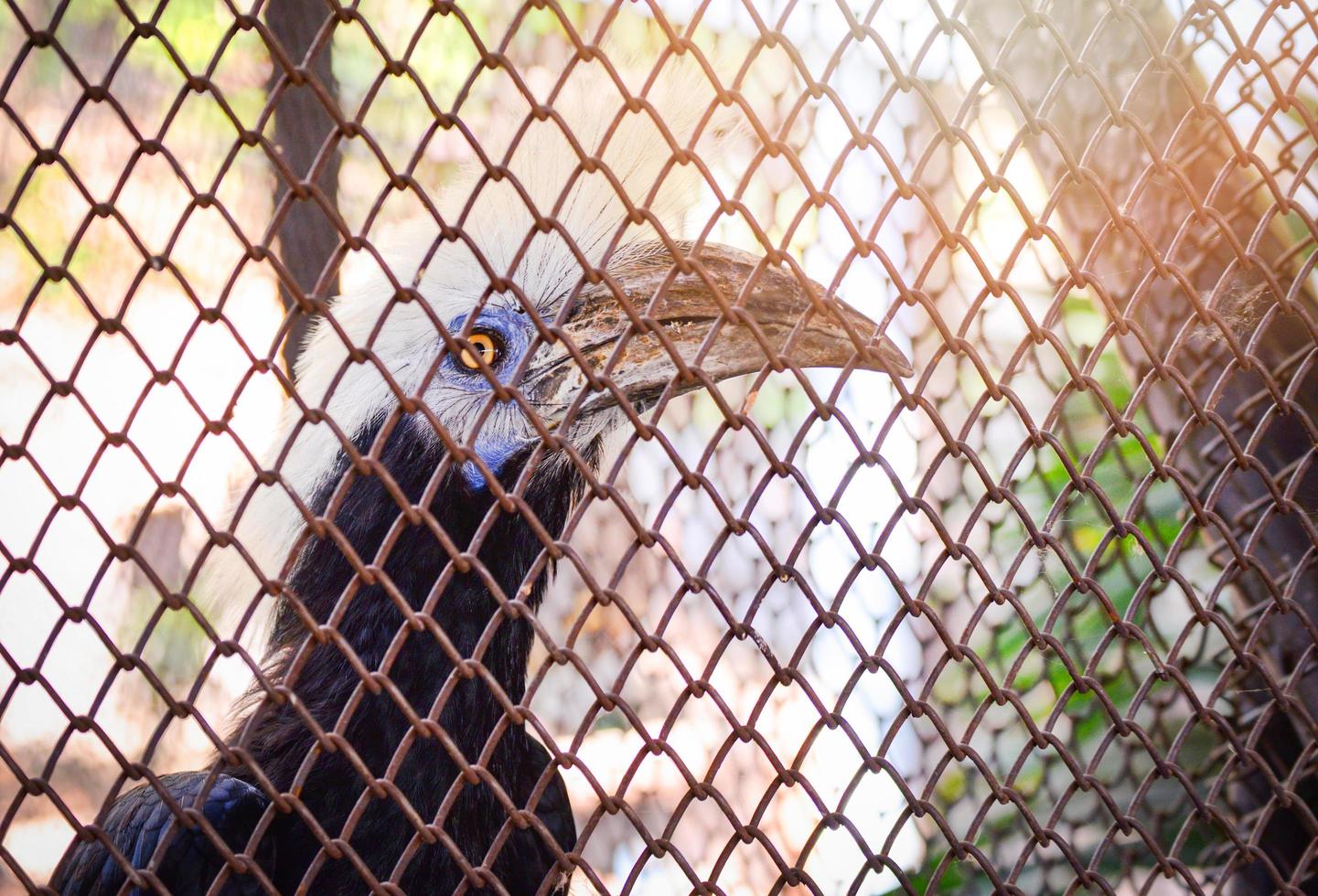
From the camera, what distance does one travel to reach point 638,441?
4.09 feet

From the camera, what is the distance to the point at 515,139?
103cm

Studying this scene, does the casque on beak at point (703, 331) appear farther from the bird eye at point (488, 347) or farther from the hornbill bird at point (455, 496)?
the bird eye at point (488, 347)

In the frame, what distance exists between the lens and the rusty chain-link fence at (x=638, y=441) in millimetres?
1055

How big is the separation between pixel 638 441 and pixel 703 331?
31 cm

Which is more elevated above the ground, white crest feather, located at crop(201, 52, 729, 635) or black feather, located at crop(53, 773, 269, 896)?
white crest feather, located at crop(201, 52, 729, 635)

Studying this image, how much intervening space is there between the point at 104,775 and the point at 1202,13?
253 centimetres

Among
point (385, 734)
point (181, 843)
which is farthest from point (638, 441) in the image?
point (181, 843)

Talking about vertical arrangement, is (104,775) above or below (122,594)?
below

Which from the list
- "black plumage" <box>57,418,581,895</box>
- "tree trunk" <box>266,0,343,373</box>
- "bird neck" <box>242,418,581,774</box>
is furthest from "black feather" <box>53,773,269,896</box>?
"tree trunk" <box>266,0,343,373</box>

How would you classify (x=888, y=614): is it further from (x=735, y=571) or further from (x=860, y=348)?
(x=860, y=348)

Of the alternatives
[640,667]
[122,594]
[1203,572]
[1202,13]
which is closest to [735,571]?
[640,667]

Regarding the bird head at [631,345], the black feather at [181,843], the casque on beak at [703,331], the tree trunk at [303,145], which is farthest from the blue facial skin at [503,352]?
the black feather at [181,843]

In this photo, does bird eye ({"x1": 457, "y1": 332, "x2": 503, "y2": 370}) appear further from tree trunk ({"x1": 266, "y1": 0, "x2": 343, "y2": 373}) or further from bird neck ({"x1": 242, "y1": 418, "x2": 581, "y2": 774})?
tree trunk ({"x1": 266, "y1": 0, "x2": 343, "y2": 373})

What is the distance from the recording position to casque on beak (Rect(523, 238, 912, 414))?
1.16 metres
